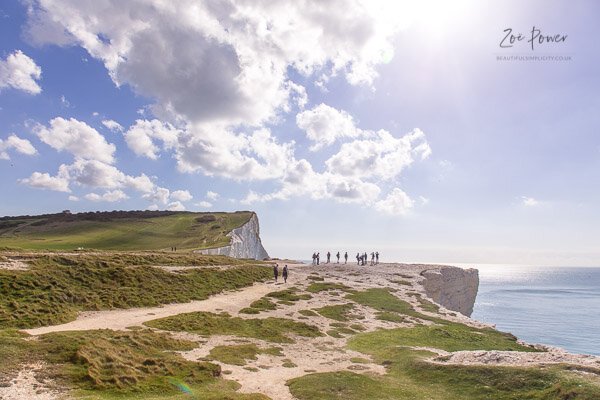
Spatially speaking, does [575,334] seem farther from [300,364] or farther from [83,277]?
[83,277]

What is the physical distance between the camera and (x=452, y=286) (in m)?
90.1

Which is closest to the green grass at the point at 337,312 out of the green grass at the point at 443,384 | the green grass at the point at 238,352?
the green grass at the point at 238,352

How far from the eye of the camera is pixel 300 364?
2906 centimetres

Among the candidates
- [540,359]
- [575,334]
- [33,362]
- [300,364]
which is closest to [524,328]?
[575,334]

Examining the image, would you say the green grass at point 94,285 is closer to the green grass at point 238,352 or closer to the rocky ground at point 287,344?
the rocky ground at point 287,344

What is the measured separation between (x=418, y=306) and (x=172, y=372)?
43.3 meters

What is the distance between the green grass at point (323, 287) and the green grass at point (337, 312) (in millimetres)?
9148

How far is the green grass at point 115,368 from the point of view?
66.3 ft

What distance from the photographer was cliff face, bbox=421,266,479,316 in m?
81.1

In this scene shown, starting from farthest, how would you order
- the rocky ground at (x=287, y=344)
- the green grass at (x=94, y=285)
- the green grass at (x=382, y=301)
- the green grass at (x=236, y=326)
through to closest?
the green grass at (x=382, y=301) < the green grass at (x=236, y=326) < the green grass at (x=94, y=285) < the rocky ground at (x=287, y=344)

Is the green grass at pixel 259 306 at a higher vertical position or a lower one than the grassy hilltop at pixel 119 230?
lower

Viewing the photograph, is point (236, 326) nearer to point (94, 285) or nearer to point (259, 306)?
point (259, 306)

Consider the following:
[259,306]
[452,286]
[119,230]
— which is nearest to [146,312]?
[259,306]

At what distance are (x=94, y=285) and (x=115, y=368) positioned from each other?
2541 centimetres
